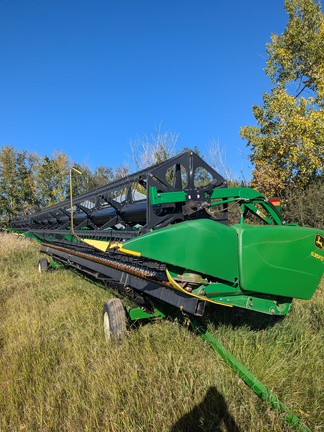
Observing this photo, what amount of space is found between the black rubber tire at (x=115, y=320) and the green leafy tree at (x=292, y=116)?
9.51m

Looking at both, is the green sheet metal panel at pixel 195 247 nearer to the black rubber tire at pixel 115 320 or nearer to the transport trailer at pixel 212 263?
the transport trailer at pixel 212 263

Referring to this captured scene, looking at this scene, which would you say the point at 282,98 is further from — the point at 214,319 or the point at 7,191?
the point at 7,191

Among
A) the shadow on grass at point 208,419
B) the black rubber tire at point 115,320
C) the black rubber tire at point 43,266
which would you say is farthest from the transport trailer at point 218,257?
the black rubber tire at point 43,266

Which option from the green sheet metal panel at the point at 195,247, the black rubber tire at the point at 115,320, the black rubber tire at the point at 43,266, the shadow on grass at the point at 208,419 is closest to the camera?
the shadow on grass at the point at 208,419

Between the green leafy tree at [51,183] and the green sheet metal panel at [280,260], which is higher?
the green leafy tree at [51,183]

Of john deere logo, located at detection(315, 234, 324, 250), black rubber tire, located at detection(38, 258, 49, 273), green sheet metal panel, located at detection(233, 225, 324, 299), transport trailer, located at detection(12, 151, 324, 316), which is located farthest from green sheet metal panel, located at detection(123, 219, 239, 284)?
black rubber tire, located at detection(38, 258, 49, 273)

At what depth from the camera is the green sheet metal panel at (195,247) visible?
2359 millimetres

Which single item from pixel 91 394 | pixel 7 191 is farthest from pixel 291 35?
pixel 7 191

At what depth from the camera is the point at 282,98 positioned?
11273mm

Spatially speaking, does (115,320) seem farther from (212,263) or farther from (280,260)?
(280,260)

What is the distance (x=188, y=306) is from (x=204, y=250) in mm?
503

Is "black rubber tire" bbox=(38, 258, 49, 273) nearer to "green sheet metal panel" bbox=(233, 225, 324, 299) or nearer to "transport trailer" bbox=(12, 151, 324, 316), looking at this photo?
"transport trailer" bbox=(12, 151, 324, 316)

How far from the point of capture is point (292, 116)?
11.0 m

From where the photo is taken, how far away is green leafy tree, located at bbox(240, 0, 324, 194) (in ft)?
35.6
